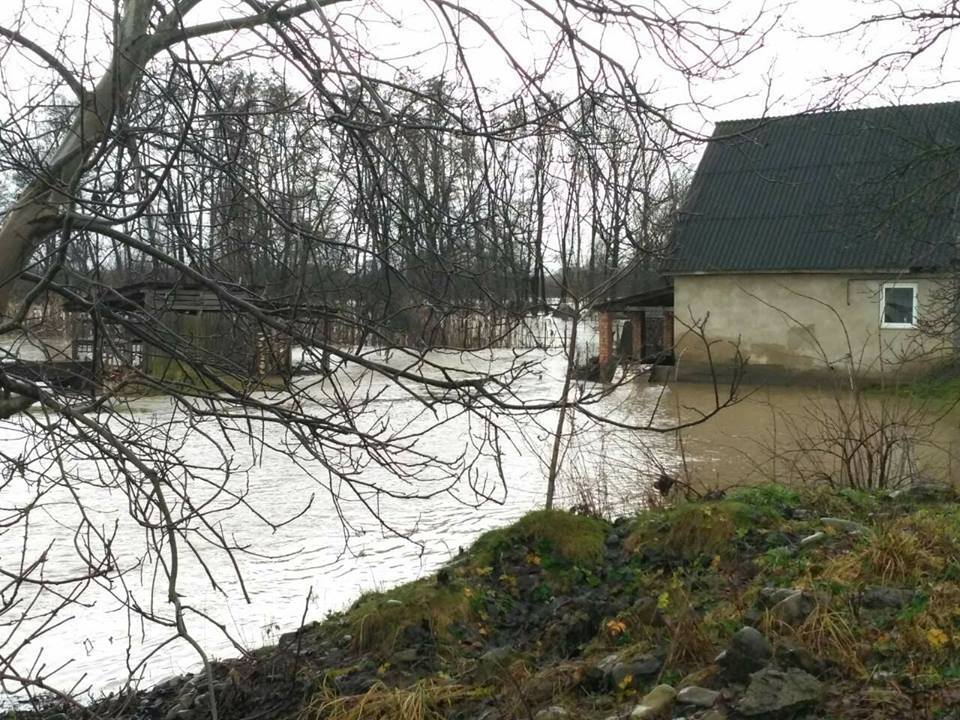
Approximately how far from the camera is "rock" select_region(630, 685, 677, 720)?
4.08 meters

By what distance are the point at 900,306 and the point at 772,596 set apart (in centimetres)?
1907

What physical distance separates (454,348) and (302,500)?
727 centimetres

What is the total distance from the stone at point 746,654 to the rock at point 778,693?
0.18m

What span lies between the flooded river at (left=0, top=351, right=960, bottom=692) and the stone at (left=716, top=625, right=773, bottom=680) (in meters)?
0.97

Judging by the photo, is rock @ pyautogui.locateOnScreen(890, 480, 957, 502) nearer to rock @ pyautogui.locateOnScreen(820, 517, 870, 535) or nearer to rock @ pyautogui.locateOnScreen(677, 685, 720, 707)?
rock @ pyautogui.locateOnScreen(820, 517, 870, 535)

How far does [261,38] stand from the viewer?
416 cm

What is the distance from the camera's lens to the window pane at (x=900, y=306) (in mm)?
22234

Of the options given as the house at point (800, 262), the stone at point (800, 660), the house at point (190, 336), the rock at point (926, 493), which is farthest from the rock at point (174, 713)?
the house at point (800, 262)

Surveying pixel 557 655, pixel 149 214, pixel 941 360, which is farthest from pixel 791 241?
pixel 149 214

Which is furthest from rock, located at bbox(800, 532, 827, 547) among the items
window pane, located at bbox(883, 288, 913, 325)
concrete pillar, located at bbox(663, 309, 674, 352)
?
concrete pillar, located at bbox(663, 309, 674, 352)

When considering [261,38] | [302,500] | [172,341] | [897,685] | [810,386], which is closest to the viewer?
[897,685]

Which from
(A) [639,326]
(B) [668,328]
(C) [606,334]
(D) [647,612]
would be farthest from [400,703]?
(A) [639,326]

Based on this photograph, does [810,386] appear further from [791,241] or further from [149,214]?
[149,214]

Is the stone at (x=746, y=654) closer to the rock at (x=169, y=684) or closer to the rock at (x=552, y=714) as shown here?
the rock at (x=552, y=714)
